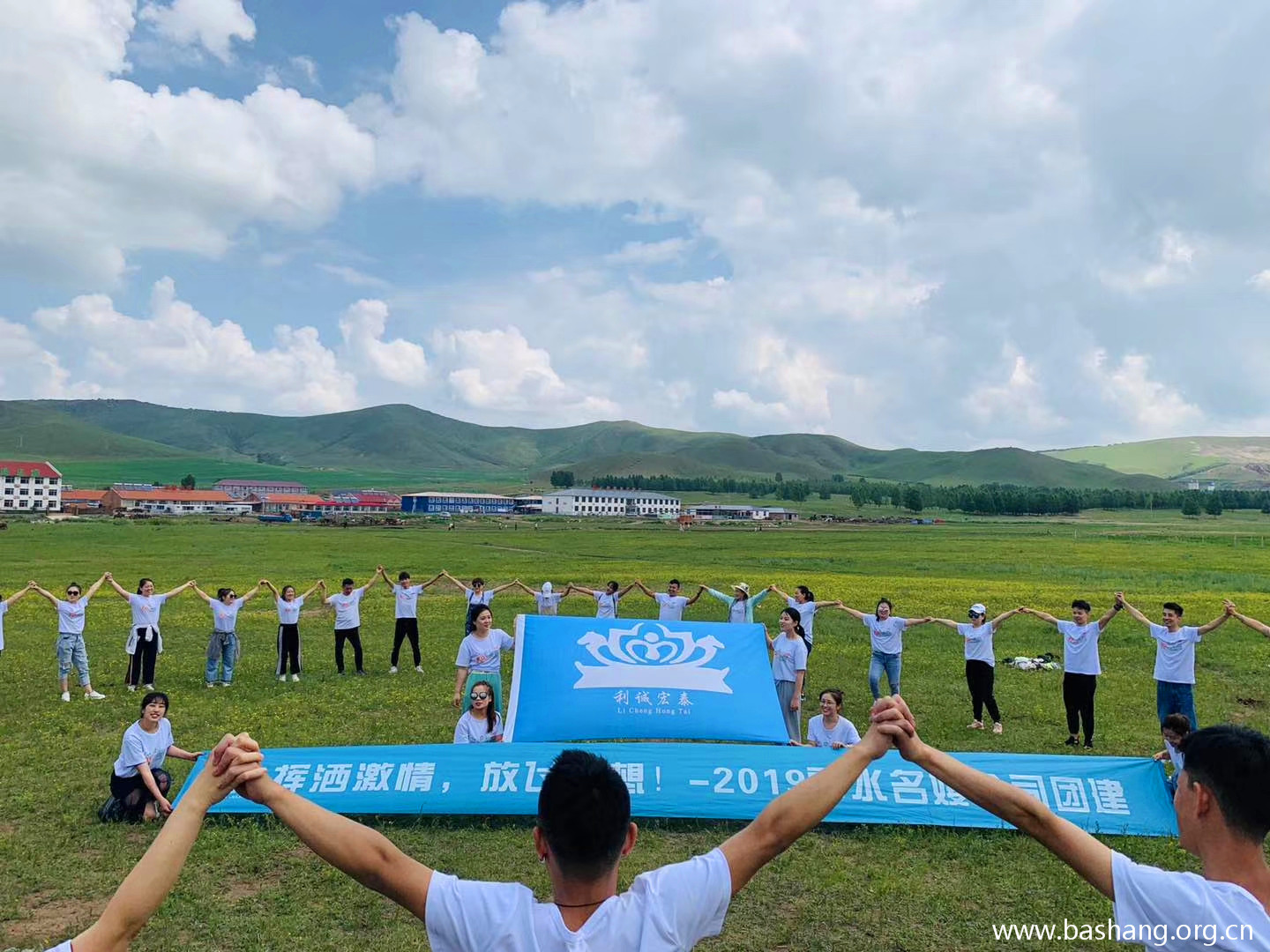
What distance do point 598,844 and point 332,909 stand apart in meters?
6.47

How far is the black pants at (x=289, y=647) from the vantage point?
61.9 ft

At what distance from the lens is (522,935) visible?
294cm

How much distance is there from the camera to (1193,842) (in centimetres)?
347

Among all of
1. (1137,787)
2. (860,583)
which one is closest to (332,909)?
(1137,787)

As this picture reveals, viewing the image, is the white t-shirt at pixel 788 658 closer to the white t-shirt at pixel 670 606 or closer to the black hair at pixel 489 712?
the white t-shirt at pixel 670 606

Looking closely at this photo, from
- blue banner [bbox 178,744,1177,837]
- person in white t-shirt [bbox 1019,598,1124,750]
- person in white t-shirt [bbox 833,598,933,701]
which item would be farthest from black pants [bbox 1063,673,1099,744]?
blue banner [bbox 178,744,1177,837]

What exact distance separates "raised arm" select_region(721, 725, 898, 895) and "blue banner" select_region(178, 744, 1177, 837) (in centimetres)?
712

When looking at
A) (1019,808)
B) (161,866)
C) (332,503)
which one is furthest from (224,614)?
(332,503)

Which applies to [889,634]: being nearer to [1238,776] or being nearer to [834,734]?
[834,734]

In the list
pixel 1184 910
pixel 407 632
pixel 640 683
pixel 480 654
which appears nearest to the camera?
pixel 1184 910

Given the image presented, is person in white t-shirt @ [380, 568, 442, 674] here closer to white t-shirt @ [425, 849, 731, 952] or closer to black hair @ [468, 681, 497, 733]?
black hair @ [468, 681, 497, 733]

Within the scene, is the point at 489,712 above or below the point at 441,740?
above

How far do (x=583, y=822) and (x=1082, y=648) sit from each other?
1348cm

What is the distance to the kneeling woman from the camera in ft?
33.2
